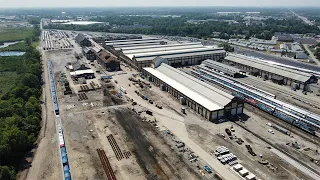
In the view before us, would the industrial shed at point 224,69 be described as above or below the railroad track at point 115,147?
above

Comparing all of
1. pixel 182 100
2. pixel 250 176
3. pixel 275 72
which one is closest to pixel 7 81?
pixel 182 100

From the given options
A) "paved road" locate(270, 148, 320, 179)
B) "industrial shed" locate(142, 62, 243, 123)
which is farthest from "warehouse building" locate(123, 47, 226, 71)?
"paved road" locate(270, 148, 320, 179)

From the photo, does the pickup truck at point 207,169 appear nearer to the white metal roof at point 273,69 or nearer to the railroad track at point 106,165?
the railroad track at point 106,165

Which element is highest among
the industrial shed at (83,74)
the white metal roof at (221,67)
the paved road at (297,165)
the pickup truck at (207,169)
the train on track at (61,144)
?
the white metal roof at (221,67)

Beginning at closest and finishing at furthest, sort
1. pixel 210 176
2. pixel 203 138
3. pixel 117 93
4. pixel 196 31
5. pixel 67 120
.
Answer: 1. pixel 210 176
2. pixel 203 138
3. pixel 67 120
4. pixel 117 93
5. pixel 196 31

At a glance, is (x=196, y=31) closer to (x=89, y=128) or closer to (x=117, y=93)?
(x=117, y=93)

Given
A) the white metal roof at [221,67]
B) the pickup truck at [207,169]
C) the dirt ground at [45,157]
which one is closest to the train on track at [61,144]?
the dirt ground at [45,157]

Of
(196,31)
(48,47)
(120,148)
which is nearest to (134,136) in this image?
(120,148)

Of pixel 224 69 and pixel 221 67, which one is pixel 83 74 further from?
pixel 224 69
